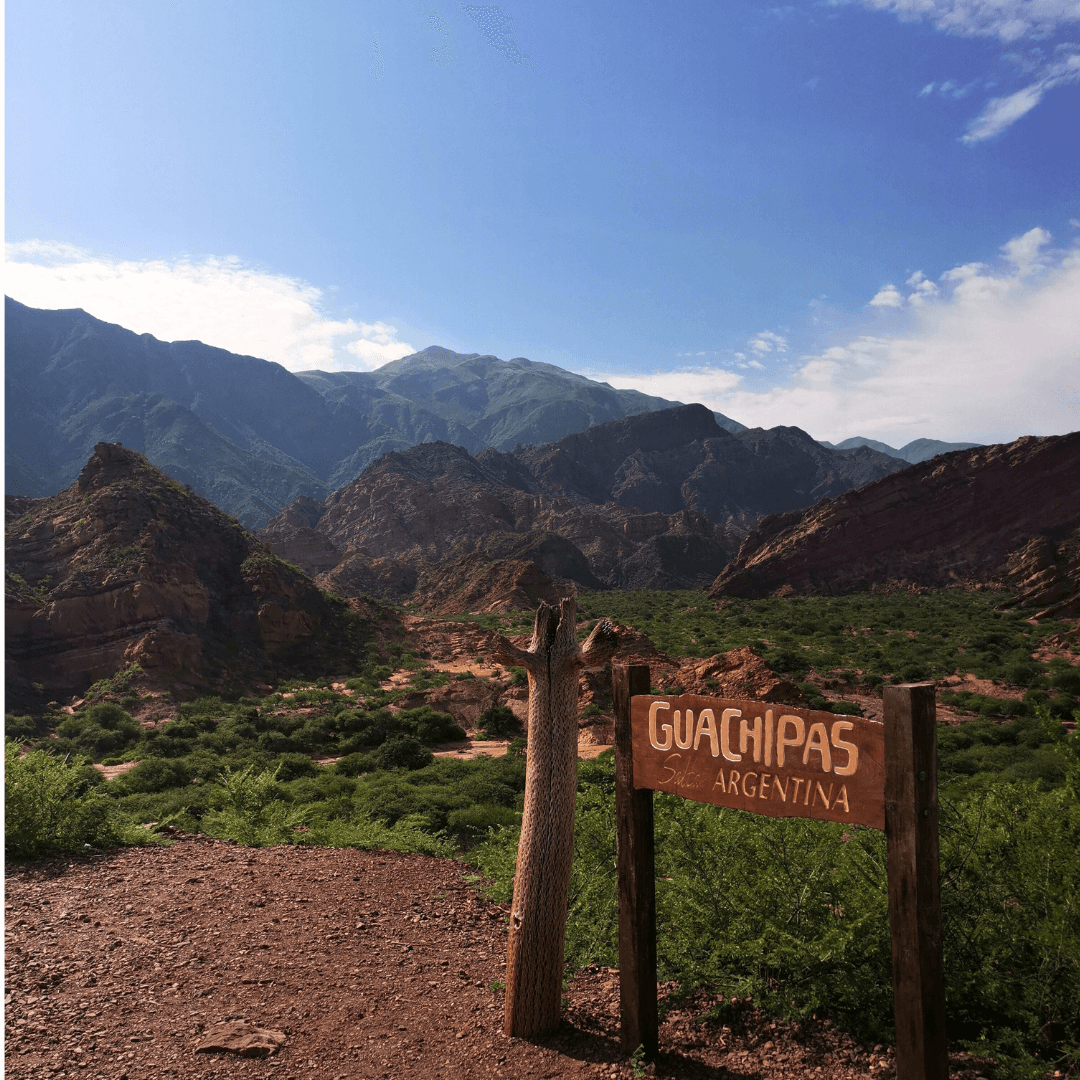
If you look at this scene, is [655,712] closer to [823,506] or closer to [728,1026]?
[728,1026]

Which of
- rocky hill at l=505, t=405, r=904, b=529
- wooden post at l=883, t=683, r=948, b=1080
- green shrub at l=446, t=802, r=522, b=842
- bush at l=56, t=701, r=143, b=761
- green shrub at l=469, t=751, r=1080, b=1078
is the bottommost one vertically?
bush at l=56, t=701, r=143, b=761

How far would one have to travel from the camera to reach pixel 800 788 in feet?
9.87

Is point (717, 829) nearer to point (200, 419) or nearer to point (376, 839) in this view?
point (376, 839)

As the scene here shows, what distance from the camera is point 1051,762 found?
39.1ft

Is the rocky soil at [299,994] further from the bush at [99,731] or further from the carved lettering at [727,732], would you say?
the bush at [99,731]

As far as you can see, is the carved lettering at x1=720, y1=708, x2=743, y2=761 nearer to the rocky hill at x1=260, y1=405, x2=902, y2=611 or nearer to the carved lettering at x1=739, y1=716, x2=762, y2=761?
the carved lettering at x1=739, y1=716, x2=762, y2=761

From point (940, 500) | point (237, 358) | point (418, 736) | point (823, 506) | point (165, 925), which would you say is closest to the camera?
Result: point (165, 925)

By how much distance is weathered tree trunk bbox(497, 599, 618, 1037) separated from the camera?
13.1ft

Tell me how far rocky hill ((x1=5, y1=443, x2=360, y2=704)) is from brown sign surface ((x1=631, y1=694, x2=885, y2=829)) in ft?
82.8

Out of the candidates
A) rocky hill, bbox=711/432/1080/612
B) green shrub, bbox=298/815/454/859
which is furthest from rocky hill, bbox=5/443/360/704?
rocky hill, bbox=711/432/1080/612

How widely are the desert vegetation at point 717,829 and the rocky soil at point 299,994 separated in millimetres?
327

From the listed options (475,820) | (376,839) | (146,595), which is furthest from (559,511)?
(376,839)

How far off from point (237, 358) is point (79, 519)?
146m

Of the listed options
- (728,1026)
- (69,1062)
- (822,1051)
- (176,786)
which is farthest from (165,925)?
(176,786)
